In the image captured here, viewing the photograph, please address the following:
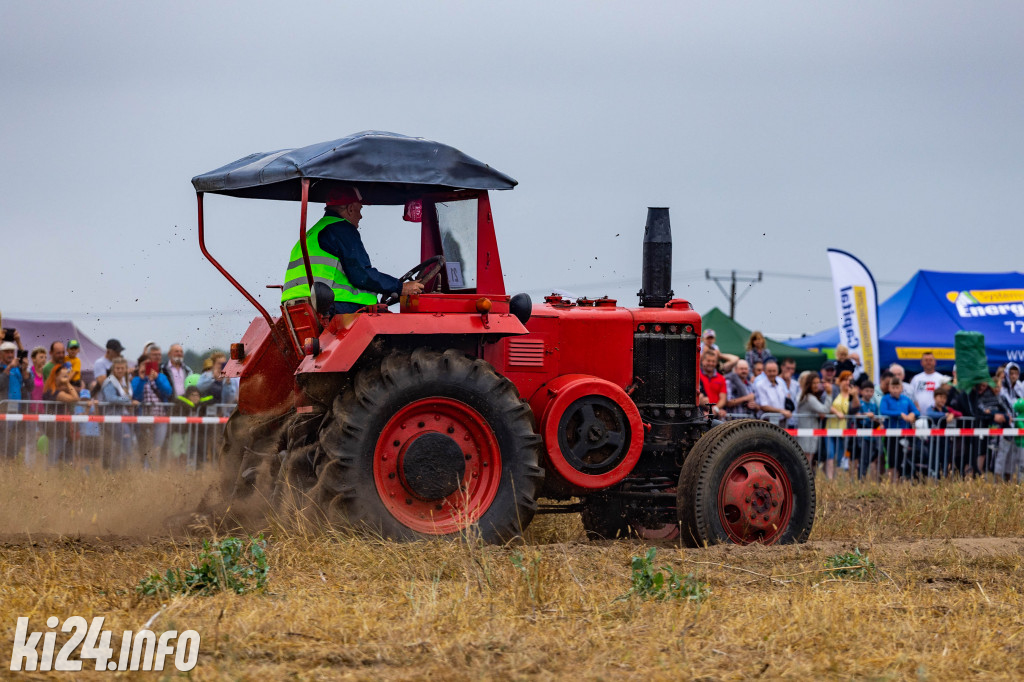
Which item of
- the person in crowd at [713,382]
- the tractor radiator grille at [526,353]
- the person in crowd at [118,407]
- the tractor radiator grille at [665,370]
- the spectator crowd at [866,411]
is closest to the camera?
the tractor radiator grille at [526,353]

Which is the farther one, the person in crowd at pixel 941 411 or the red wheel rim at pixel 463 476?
the person in crowd at pixel 941 411

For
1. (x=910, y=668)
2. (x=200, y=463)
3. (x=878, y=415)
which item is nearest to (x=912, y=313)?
(x=878, y=415)

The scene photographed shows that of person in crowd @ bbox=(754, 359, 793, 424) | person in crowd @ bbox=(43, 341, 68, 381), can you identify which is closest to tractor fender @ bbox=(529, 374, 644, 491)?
person in crowd @ bbox=(754, 359, 793, 424)

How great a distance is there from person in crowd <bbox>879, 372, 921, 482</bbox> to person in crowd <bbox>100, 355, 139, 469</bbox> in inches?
328

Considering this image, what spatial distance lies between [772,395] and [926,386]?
3.28 meters

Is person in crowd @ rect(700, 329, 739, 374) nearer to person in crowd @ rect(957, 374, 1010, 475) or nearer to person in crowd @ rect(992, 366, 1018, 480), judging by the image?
person in crowd @ rect(957, 374, 1010, 475)

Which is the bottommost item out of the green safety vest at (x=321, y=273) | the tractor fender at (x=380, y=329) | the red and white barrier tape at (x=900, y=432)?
the red and white barrier tape at (x=900, y=432)

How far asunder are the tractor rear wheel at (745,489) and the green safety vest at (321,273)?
86.0 inches

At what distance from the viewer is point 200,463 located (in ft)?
40.5

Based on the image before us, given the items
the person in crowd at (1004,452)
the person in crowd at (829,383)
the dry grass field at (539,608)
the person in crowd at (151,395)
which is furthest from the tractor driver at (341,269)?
the person in crowd at (1004,452)

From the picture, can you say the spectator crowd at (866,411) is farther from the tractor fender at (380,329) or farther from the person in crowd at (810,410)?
the tractor fender at (380,329)

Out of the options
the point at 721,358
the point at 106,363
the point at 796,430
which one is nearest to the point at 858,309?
the point at 721,358

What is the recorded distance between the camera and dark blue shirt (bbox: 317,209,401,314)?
7090mm

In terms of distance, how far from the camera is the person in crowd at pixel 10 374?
478 inches
